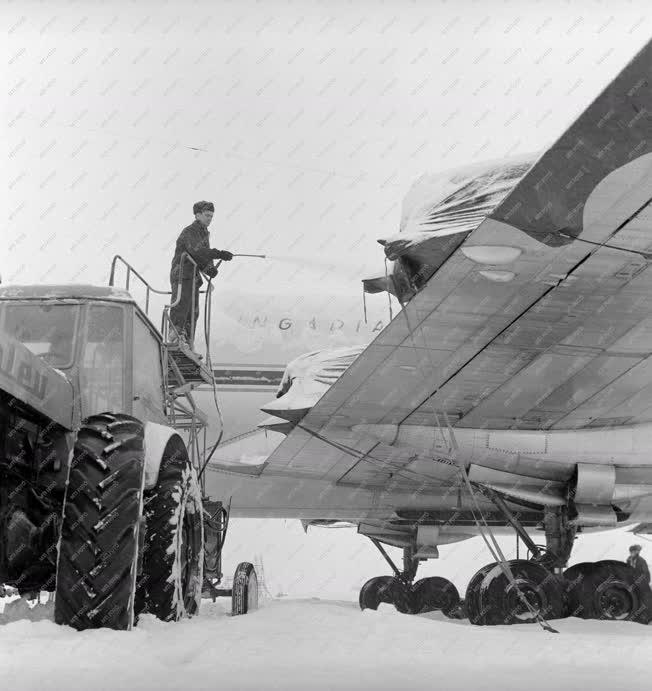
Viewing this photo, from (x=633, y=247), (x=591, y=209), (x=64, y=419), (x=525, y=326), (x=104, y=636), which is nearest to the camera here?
(x=104, y=636)

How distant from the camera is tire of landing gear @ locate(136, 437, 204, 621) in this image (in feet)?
17.8

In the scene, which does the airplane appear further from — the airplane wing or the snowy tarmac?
the snowy tarmac

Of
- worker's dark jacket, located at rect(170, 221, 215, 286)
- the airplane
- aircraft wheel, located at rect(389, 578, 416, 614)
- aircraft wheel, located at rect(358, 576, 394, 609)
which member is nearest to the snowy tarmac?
the airplane

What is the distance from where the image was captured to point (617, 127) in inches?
199

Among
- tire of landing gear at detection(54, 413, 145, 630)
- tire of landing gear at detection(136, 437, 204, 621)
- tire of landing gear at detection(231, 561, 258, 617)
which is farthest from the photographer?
tire of landing gear at detection(231, 561, 258, 617)

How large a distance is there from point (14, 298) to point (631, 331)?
16.5 feet

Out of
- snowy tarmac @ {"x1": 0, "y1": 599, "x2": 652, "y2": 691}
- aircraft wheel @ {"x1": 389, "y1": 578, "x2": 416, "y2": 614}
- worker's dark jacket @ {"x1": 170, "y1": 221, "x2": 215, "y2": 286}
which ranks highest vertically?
worker's dark jacket @ {"x1": 170, "y1": 221, "x2": 215, "y2": 286}

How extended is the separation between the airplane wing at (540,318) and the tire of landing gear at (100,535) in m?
2.88

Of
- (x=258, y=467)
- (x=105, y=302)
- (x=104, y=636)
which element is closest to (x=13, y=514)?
(x=104, y=636)

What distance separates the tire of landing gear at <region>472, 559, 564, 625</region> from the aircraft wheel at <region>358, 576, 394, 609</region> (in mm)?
5346

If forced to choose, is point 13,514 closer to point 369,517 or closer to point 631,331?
point 631,331

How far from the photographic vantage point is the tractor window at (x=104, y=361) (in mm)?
6004

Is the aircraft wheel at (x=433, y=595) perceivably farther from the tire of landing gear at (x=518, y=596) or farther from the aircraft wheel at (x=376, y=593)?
the tire of landing gear at (x=518, y=596)

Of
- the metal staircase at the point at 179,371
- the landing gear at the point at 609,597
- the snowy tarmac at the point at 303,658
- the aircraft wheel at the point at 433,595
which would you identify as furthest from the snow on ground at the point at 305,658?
the aircraft wheel at the point at 433,595
